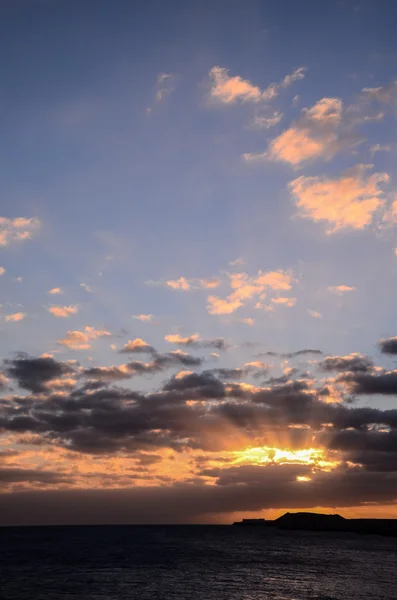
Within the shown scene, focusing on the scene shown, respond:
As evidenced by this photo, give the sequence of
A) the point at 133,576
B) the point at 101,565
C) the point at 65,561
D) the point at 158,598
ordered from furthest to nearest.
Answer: the point at 65,561, the point at 101,565, the point at 133,576, the point at 158,598

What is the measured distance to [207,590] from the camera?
77062mm

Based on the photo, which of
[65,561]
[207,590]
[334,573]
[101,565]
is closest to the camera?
[207,590]

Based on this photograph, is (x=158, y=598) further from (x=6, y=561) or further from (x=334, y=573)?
(x=6, y=561)

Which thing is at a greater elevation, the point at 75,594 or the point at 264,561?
the point at 75,594

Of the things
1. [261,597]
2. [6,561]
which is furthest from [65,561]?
[261,597]

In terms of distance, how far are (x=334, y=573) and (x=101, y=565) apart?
1934 inches

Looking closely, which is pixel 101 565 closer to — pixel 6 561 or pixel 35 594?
pixel 6 561

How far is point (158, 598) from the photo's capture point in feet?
227

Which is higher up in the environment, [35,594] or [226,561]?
[35,594]

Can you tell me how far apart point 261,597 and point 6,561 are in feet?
256

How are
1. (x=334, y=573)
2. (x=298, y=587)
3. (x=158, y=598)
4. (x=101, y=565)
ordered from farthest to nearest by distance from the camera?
1. (x=101, y=565)
2. (x=334, y=573)
3. (x=298, y=587)
4. (x=158, y=598)

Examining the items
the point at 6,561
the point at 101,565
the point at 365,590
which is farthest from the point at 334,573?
the point at 6,561

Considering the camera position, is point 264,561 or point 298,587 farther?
point 264,561

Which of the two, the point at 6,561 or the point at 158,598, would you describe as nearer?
the point at 158,598
